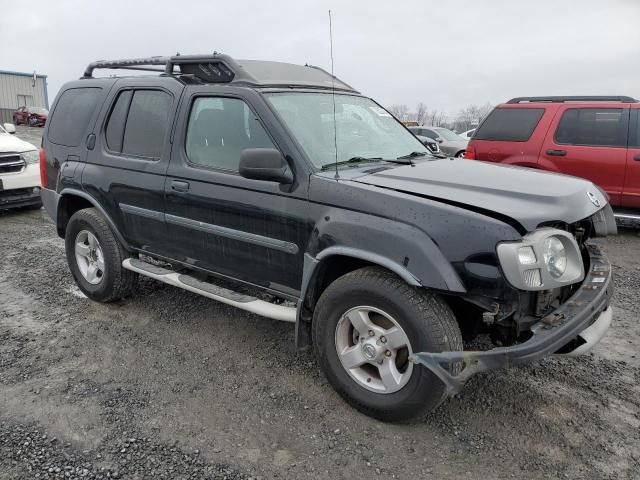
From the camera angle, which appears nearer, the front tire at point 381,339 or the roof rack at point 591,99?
the front tire at point 381,339

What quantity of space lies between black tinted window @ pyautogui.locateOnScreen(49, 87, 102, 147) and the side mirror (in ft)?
7.34

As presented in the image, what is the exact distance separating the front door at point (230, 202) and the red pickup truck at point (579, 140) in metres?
5.10

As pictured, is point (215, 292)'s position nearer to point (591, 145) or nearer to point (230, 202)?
point (230, 202)

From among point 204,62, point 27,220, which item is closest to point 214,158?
point 204,62

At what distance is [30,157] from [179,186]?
5933 mm

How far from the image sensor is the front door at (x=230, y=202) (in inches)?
127

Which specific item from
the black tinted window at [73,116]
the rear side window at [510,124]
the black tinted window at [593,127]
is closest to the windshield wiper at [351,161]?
the black tinted window at [73,116]

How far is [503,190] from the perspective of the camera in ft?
9.46

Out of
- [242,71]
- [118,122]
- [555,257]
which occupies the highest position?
[242,71]

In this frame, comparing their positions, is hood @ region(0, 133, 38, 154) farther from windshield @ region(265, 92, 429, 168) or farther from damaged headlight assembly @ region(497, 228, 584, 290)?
damaged headlight assembly @ region(497, 228, 584, 290)

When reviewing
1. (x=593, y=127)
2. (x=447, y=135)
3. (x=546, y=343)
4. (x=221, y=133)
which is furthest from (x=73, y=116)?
(x=447, y=135)

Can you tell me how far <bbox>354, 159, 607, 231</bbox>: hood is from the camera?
266cm

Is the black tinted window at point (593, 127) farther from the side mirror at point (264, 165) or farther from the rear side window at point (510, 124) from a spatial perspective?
the side mirror at point (264, 165)

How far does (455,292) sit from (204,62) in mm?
2441
